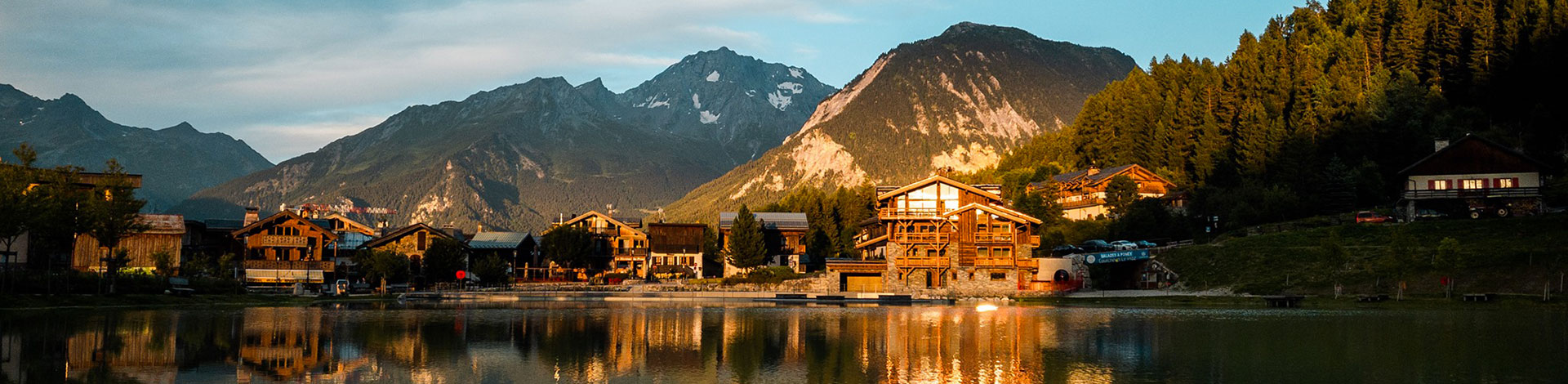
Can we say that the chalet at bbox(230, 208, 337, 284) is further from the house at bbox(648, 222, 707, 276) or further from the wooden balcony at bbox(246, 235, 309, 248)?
the house at bbox(648, 222, 707, 276)

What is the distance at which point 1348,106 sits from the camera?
109875 mm

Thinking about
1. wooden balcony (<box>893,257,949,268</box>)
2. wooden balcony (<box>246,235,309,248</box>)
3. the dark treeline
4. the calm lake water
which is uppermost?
the dark treeline

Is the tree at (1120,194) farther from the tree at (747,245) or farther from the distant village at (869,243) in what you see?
the tree at (747,245)

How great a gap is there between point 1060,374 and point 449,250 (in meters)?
78.5

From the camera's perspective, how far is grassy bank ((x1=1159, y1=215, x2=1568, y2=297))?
206ft

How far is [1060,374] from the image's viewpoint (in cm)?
3142

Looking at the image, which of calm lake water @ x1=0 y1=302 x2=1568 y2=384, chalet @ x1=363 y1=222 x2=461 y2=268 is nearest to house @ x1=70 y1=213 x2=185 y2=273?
chalet @ x1=363 y1=222 x2=461 y2=268

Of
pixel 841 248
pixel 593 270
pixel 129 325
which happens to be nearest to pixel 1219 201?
pixel 841 248

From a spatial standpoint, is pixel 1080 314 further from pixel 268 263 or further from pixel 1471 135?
pixel 268 263

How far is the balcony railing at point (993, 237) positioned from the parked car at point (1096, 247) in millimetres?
6401

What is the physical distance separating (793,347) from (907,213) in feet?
191

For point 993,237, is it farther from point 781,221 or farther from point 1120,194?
point 781,221

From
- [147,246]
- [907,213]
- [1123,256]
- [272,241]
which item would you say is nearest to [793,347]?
[1123,256]

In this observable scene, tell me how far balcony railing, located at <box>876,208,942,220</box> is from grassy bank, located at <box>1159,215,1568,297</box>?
66.5ft
